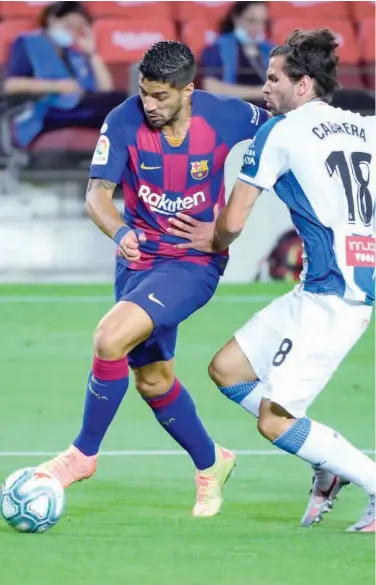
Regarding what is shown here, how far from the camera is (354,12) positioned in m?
13.4

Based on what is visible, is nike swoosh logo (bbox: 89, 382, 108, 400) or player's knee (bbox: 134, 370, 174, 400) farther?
player's knee (bbox: 134, 370, 174, 400)

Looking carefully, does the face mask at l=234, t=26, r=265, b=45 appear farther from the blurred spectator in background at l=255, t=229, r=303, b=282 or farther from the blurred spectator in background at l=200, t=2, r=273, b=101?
the blurred spectator in background at l=255, t=229, r=303, b=282

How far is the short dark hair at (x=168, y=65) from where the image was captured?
472 centimetres

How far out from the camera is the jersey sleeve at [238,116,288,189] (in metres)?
4.34

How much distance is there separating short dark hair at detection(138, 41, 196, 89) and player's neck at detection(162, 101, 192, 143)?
0.21m

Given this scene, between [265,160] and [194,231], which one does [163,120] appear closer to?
Result: [194,231]

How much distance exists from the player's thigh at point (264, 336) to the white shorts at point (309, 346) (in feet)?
0.19

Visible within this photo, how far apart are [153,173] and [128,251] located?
1.61 feet

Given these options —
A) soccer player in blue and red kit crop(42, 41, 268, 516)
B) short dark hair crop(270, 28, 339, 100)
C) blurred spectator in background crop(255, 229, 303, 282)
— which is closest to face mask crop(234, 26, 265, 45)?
blurred spectator in background crop(255, 229, 303, 282)

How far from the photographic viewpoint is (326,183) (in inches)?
174

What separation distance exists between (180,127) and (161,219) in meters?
0.36

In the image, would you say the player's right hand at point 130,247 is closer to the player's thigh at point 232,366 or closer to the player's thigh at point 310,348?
the player's thigh at point 232,366

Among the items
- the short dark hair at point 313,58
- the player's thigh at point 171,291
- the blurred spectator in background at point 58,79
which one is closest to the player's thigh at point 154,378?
the player's thigh at point 171,291

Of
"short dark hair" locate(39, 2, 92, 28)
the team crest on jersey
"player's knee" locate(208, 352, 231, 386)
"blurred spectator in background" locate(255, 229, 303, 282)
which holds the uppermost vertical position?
the team crest on jersey
